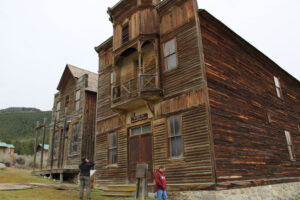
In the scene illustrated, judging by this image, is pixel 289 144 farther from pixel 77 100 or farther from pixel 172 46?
pixel 77 100

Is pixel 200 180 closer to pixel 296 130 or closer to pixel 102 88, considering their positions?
pixel 102 88

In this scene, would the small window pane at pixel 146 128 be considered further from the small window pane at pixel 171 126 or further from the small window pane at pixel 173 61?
the small window pane at pixel 173 61

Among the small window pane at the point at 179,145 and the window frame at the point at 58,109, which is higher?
the window frame at the point at 58,109

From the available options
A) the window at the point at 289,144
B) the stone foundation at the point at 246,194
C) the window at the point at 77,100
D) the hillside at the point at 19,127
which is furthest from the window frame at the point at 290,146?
the hillside at the point at 19,127

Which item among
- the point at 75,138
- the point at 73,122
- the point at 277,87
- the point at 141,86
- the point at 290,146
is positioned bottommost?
the point at 290,146

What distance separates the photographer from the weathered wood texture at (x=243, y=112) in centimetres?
1138

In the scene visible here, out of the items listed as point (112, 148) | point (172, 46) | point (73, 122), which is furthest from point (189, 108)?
point (73, 122)

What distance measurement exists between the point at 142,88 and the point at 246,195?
730 cm

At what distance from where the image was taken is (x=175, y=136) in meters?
12.1

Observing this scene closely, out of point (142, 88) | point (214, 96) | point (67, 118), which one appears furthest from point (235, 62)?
point (67, 118)

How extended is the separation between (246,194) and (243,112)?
Answer: 4.39 m

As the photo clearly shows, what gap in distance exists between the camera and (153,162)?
12797mm

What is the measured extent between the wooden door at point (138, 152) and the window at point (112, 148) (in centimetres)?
148

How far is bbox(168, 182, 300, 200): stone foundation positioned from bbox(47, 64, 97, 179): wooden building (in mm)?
11788
